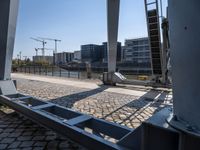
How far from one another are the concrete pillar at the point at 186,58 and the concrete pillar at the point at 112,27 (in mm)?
6268

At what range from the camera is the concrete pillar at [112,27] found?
726 centimetres

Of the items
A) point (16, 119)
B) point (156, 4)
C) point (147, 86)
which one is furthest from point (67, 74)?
point (16, 119)

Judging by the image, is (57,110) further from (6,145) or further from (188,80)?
(188,80)

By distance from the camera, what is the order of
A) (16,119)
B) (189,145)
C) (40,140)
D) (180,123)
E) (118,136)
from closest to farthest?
(189,145), (180,123), (118,136), (40,140), (16,119)

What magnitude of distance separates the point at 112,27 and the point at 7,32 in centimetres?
479

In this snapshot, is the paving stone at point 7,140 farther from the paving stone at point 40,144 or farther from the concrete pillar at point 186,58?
the concrete pillar at point 186,58

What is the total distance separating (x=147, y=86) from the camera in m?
8.20

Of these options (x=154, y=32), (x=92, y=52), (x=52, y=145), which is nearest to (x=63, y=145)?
(x=52, y=145)

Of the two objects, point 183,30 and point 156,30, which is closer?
point 183,30

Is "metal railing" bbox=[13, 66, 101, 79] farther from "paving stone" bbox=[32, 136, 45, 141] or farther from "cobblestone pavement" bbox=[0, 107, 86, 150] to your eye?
"paving stone" bbox=[32, 136, 45, 141]

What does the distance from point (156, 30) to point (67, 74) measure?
8.27 metres

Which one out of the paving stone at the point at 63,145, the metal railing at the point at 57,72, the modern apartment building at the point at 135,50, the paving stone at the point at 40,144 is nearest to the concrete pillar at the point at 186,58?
the paving stone at the point at 63,145

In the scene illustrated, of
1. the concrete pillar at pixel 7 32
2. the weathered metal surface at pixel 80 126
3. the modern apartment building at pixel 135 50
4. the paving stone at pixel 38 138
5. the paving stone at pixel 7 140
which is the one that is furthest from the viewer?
the modern apartment building at pixel 135 50

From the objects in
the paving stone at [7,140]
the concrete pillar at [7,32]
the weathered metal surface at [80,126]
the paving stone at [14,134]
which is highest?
the concrete pillar at [7,32]
